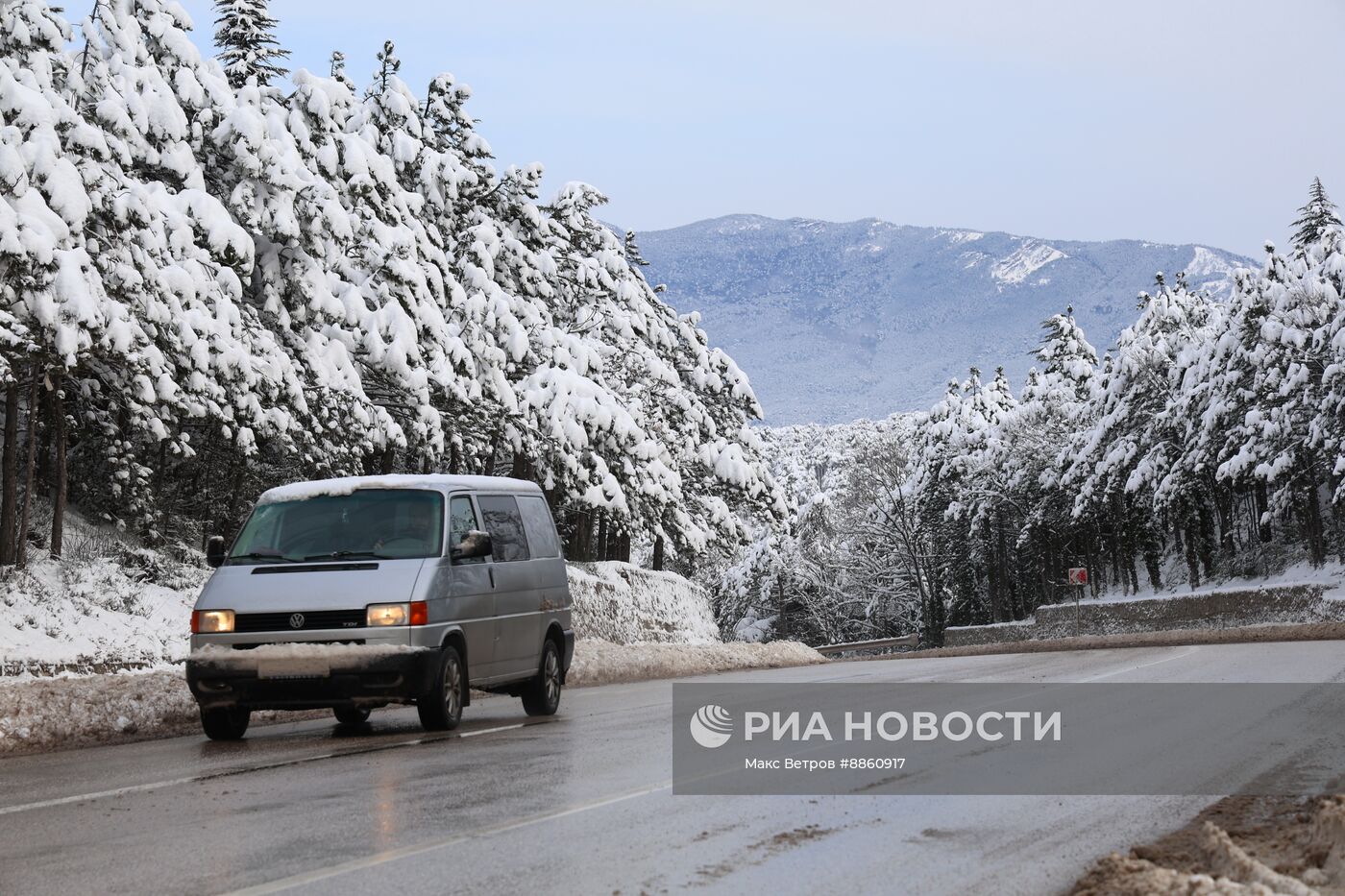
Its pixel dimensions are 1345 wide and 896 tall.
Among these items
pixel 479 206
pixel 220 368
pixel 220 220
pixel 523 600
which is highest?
pixel 479 206

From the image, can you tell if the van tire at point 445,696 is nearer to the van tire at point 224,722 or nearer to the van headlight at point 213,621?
the van tire at point 224,722

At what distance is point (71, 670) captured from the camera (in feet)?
57.4

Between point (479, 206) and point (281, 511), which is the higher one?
point (479, 206)

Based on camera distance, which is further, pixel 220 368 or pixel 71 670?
pixel 220 368

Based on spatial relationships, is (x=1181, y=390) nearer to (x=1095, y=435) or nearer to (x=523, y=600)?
(x=1095, y=435)

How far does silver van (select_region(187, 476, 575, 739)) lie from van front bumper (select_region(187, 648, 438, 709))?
0.01m

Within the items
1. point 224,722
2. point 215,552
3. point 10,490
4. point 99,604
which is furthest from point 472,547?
point 10,490

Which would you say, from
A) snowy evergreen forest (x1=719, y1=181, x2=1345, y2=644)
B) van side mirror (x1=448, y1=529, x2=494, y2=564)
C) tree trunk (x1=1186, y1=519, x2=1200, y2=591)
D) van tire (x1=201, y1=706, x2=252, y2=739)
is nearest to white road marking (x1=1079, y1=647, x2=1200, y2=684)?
van side mirror (x1=448, y1=529, x2=494, y2=564)

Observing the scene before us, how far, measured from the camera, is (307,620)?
12.8 meters

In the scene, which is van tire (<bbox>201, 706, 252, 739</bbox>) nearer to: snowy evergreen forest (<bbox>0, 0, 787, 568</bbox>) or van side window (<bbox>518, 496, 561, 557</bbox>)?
van side window (<bbox>518, 496, 561, 557</bbox>)

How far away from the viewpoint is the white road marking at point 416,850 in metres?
6.16

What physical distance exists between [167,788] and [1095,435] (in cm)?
5862

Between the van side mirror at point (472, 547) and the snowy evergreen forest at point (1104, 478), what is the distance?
3474cm

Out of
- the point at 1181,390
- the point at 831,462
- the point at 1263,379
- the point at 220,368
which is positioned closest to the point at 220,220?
the point at 220,368
